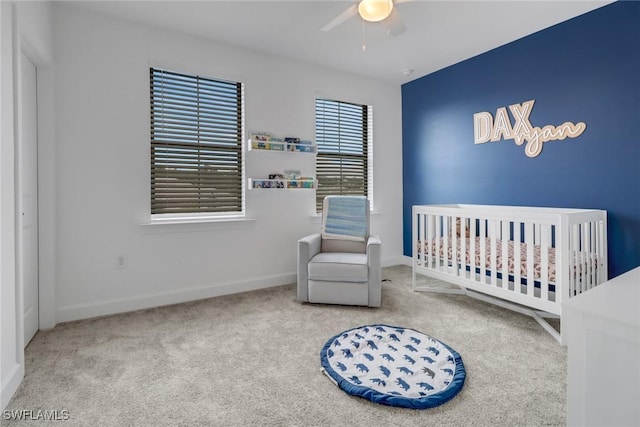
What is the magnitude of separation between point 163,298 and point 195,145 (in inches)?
55.4

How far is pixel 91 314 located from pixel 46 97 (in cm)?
167

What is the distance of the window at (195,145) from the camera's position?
2.96m

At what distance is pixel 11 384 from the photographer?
1.60 meters

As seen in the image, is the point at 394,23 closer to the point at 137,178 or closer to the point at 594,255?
the point at 594,255

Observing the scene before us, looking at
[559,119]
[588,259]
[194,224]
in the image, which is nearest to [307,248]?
[194,224]

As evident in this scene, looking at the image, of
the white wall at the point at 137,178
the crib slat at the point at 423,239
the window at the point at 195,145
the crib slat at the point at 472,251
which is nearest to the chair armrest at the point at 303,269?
the white wall at the point at 137,178

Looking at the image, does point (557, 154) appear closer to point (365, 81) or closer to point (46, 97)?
point (365, 81)

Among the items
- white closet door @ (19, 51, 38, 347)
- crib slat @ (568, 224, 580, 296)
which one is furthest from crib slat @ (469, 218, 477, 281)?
white closet door @ (19, 51, 38, 347)

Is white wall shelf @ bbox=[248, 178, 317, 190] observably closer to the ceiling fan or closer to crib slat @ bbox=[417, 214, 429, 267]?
crib slat @ bbox=[417, 214, 429, 267]

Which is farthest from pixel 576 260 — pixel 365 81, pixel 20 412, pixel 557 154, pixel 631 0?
pixel 20 412

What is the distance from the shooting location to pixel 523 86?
3.13 metres

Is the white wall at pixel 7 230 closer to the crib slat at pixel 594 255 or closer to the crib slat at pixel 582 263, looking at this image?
the crib slat at pixel 582 263

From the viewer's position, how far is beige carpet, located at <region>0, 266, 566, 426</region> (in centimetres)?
147

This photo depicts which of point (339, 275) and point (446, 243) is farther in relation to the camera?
point (446, 243)
